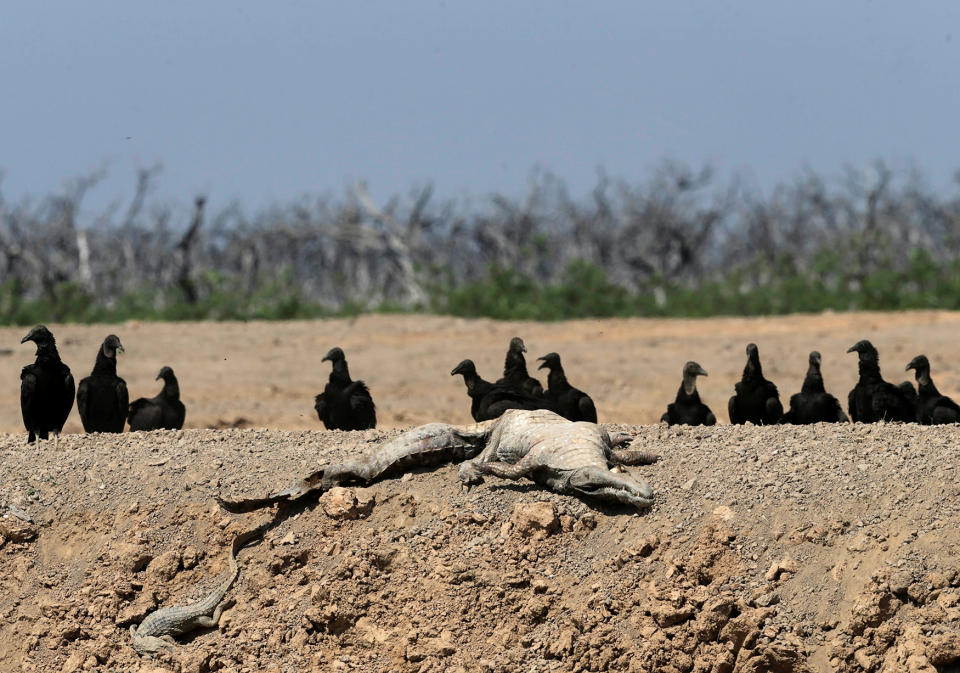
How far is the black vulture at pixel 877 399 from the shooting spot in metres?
9.58

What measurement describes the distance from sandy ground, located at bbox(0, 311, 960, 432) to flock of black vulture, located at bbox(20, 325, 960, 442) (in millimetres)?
3753

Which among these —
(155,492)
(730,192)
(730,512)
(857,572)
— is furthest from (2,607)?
(730,192)

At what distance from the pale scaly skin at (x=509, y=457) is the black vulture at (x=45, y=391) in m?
2.71

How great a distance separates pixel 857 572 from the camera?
600 centimetres

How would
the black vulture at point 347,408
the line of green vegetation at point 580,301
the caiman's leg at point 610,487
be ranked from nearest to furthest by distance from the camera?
the caiman's leg at point 610,487
the black vulture at point 347,408
the line of green vegetation at point 580,301

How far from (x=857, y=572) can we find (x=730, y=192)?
54425 mm

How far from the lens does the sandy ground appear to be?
15.8 m

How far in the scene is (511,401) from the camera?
9.63m

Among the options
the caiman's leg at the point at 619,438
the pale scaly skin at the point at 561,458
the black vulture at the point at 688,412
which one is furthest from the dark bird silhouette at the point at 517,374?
the pale scaly skin at the point at 561,458

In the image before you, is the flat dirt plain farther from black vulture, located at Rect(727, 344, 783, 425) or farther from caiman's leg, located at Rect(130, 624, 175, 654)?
black vulture, located at Rect(727, 344, 783, 425)

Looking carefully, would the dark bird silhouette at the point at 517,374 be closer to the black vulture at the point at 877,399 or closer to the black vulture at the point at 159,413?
the black vulture at the point at 877,399

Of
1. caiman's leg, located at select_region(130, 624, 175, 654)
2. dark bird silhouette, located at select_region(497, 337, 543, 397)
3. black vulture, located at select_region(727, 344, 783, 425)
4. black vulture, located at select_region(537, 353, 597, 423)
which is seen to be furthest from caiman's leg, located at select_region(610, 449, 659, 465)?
dark bird silhouette, located at select_region(497, 337, 543, 397)

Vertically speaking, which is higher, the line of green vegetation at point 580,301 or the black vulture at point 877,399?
the line of green vegetation at point 580,301

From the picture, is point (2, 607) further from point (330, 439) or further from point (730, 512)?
point (730, 512)
